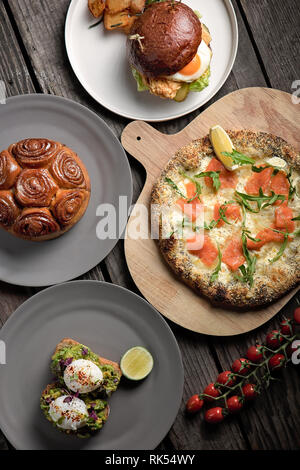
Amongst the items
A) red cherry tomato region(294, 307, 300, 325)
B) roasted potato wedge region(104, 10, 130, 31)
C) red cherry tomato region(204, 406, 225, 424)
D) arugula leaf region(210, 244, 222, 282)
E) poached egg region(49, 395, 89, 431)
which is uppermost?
roasted potato wedge region(104, 10, 130, 31)

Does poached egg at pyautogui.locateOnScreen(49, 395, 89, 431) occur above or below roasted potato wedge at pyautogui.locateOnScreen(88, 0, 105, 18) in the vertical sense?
below

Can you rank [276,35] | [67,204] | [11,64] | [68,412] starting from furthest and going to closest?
[276,35] → [11,64] → [67,204] → [68,412]

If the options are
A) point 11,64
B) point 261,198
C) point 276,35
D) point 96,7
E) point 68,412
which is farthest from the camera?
point 276,35

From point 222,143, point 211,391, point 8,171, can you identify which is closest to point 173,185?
point 222,143

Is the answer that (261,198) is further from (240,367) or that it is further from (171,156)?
(240,367)

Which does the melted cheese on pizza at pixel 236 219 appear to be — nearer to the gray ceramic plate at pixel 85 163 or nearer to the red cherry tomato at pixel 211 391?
the gray ceramic plate at pixel 85 163

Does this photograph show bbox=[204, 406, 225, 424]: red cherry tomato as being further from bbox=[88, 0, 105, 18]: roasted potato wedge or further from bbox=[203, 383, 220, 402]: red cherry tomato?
bbox=[88, 0, 105, 18]: roasted potato wedge

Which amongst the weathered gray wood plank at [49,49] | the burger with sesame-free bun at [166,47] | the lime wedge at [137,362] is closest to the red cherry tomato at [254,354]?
the lime wedge at [137,362]

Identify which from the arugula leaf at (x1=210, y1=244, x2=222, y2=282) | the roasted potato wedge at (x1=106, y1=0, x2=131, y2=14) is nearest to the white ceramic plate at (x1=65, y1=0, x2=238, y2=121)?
the roasted potato wedge at (x1=106, y1=0, x2=131, y2=14)
